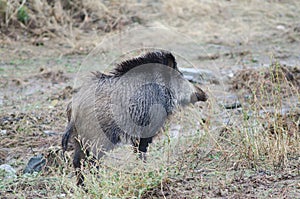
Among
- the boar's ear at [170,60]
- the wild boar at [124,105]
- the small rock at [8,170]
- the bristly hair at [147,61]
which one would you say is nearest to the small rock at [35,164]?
the small rock at [8,170]

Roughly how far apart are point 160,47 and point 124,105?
5895mm

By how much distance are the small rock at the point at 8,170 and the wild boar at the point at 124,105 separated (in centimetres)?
75

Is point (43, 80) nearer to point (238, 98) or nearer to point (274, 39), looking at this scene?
point (238, 98)

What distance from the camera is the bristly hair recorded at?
229 inches

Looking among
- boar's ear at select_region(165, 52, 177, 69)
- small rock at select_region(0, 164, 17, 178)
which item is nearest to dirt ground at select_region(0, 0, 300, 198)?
small rock at select_region(0, 164, 17, 178)

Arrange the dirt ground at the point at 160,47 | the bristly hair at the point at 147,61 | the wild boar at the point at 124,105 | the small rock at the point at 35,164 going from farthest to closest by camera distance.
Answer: the small rock at the point at 35,164 < the bristly hair at the point at 147,61 < the wild boar at the point at 124,105 < the dirt ground at the point at 160,47

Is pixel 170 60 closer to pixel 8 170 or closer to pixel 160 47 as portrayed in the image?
pixel 8 170

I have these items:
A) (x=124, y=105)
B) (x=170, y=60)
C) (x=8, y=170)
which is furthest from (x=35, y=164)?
(x=170, y=60)

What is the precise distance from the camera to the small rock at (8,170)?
5.86 m

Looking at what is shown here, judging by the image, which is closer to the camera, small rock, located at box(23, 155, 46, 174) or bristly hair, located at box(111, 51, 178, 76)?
bristly hair, located at box(111, 51, 178, 76)

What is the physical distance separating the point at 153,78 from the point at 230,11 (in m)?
8.92

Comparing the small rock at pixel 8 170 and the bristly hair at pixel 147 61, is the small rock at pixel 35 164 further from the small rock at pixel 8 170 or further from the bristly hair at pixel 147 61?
the bristly hair at pixel 147 61

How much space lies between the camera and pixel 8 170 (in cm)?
603

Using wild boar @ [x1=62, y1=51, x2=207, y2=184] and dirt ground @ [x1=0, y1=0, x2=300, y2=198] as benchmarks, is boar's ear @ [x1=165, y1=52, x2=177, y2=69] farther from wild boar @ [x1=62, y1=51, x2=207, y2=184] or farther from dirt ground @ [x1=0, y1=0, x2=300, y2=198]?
dirt ground @ [x1=0, y1=0, x2=300, y2=198]
